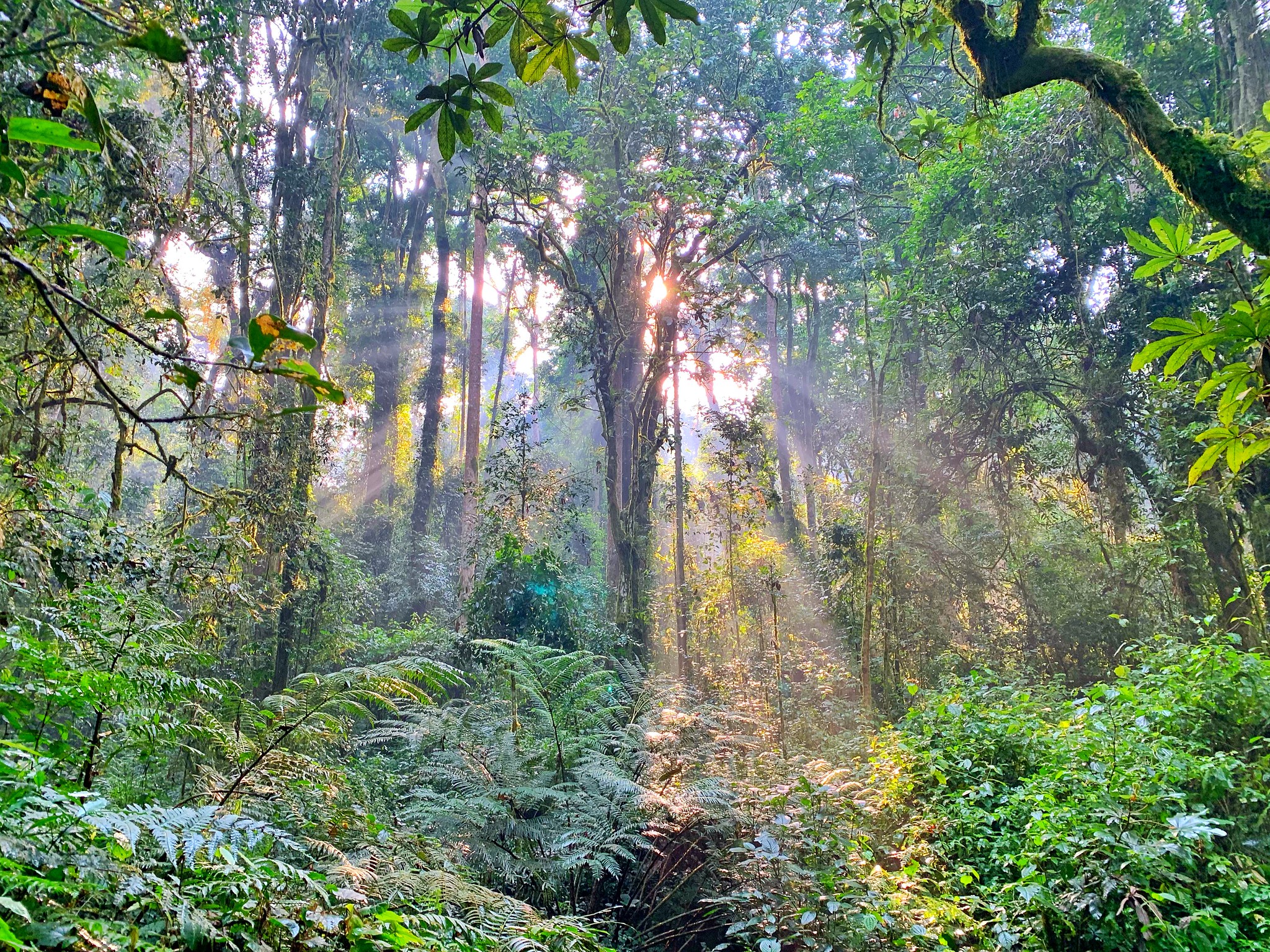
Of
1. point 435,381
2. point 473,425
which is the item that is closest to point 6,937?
point 473,425

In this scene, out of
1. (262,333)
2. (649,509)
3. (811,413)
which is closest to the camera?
(262,333)

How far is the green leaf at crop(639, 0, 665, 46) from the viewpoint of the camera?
144 centimetres

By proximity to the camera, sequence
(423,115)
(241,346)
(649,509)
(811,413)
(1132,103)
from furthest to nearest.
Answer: (811,413) → (649,509) → (1132,103) → (423,115) → (241,346)

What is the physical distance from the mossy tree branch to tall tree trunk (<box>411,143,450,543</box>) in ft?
46.4

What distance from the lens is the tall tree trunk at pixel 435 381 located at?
16016mm

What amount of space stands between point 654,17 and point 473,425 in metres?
13.1

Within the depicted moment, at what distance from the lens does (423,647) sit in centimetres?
953

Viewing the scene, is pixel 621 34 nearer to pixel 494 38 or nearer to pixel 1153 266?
pixel 494 38

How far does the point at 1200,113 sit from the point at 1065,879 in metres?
9.07

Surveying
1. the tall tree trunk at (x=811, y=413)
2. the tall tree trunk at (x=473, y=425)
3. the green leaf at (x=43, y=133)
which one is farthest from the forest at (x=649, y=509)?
the tall tree trunk at (x=811, y=413)

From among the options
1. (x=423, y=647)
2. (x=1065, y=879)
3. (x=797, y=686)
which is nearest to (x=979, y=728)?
(x=1065, y=879)

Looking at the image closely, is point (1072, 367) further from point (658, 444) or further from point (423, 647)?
point (423, 647)

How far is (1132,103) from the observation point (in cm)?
267

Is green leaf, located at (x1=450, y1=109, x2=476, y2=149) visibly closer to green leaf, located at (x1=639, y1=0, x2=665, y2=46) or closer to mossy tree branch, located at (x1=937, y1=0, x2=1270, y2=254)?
green leaf, located at (x1=639, y1=0, x2=665, y2=46)
